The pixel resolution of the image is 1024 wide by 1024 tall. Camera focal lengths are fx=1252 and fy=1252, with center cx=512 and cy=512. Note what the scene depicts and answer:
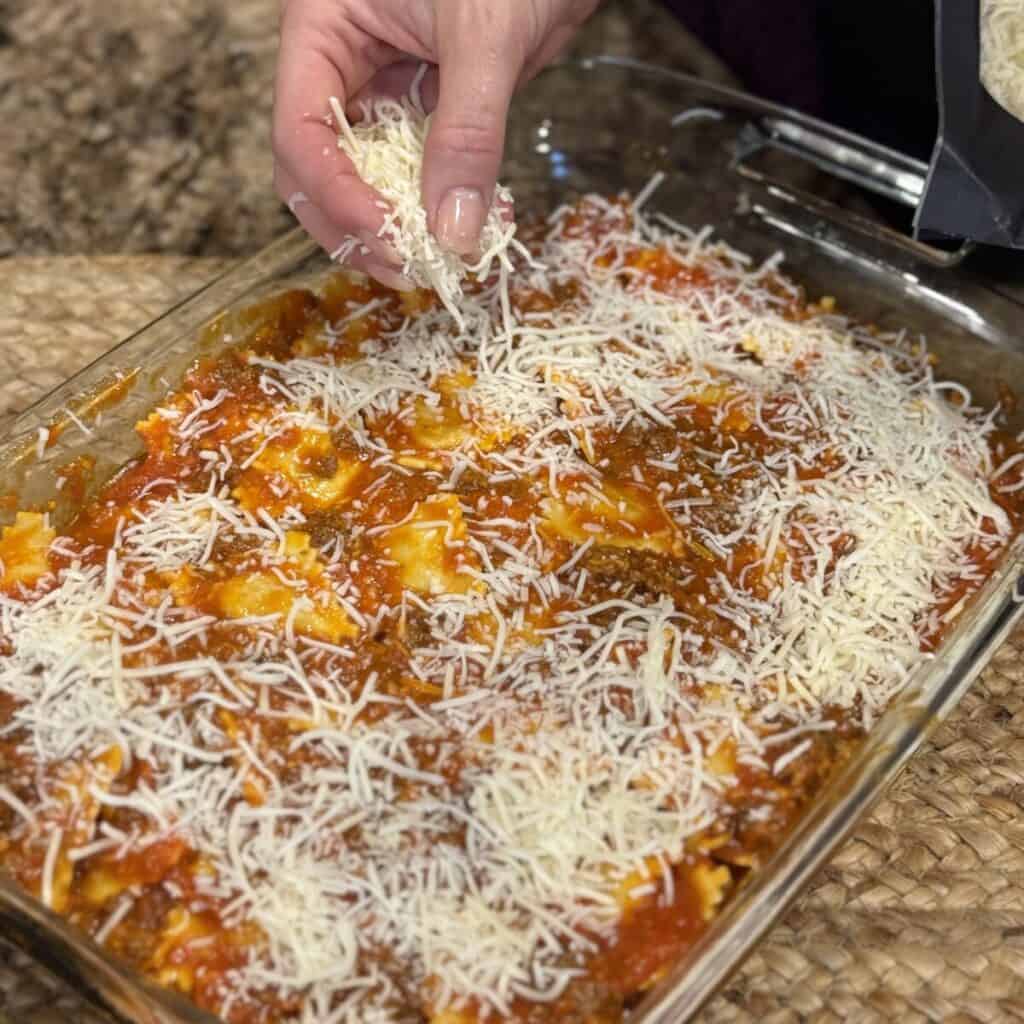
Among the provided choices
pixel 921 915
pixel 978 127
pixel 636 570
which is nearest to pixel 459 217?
pixel 636 570

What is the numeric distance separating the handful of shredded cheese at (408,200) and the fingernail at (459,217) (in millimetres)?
32

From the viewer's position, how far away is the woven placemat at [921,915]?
1.90 meters

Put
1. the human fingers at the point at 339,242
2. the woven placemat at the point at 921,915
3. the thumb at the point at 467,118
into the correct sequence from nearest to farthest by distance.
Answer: the woven placemat at the point at 921,915 < the thumb at the point at 467,118 < the human fingers at the point at 339,242

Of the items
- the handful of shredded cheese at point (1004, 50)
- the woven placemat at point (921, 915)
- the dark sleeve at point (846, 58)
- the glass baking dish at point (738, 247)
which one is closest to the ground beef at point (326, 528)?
the glass baking dish at point (738, 247)

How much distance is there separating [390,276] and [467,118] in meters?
0.34

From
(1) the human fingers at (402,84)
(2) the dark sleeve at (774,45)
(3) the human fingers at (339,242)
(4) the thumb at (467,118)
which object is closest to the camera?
(4) the thumb at (467,118)

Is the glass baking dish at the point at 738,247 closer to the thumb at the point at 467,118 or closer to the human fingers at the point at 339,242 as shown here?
the human fingers at the point at 339,242

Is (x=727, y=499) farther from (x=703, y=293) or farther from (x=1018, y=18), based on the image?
(x=1018, y=18)

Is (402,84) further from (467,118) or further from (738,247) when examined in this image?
(738,247)

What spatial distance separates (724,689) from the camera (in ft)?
6.50

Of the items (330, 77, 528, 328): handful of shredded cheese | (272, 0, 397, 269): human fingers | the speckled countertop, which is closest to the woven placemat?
(330, 77, 528, 328): handful of shredded cheese

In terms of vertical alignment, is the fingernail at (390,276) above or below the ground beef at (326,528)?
above

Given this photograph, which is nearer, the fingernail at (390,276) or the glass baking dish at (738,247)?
the glass baking dish at (738,247)

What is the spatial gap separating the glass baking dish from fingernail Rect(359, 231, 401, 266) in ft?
1.32
